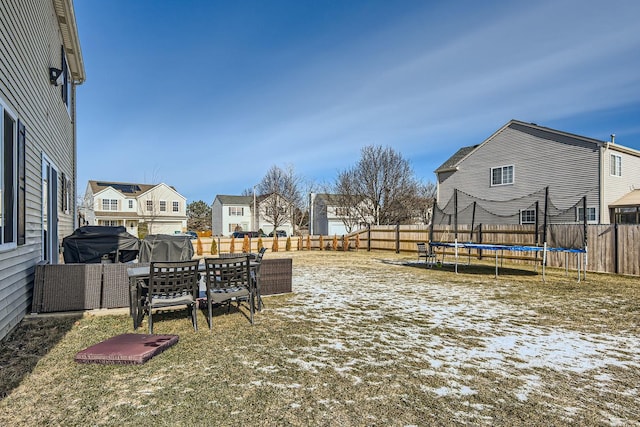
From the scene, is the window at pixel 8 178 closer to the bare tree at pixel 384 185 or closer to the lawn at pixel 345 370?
the lawn at pixel 345 370

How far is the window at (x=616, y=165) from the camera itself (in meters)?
16.2

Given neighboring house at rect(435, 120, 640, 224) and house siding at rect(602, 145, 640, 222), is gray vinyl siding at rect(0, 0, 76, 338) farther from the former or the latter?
house siding at rect(602, 145, 640, 222)

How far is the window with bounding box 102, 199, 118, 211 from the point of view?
120ft

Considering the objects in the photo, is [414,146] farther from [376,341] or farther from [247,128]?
[376,341]

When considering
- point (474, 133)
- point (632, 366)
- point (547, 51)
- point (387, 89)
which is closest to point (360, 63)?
point (387, 89)

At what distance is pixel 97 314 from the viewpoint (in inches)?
219

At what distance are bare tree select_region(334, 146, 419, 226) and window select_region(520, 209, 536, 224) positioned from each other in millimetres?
9610

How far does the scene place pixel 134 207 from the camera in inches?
1499

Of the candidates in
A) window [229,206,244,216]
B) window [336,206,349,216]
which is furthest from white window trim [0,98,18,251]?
window [229,206,244,216]

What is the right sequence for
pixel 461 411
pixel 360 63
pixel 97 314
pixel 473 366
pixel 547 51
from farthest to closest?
1. pixel 360 63
2. pixel 547 51
3. pixel 97 314
4. pixel 473 366
5. pixel 461 411

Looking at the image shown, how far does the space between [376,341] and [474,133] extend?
25.2 m

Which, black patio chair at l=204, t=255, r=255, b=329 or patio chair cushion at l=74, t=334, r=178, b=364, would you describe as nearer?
patio chair cushion at l=74, t=334, r=178, b=364

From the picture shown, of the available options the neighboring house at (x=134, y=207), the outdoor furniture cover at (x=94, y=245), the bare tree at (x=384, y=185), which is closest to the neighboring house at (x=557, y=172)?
the bare tree at (x=384, y=185)

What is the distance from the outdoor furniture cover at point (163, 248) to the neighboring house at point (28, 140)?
1.74 meters
